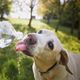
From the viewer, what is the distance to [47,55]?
3.95 meters

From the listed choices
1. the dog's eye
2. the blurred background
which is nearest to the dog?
the dog's eye

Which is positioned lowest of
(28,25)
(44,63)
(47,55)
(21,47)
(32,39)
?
(28,25)

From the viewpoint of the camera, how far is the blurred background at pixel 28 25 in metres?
6.82

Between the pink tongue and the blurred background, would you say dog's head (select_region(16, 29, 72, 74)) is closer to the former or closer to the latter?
the pink tongue

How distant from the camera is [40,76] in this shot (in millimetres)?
4227

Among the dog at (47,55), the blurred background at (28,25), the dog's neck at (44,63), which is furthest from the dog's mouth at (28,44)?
the blurred background at (28,25)

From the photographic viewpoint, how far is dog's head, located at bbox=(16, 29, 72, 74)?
380 cm

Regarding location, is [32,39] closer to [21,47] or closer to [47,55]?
[21,47]

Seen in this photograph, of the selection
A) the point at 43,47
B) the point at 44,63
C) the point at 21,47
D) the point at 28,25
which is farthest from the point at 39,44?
the point at 28,25

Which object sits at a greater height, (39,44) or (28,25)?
(39,44)

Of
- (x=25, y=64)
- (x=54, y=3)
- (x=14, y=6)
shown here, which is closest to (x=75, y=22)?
(x=54, y=3)

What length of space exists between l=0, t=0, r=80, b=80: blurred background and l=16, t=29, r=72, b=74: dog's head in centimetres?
234

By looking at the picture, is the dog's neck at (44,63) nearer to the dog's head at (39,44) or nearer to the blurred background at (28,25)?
the dog's head at (39,44)

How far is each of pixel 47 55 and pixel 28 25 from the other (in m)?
12.2
